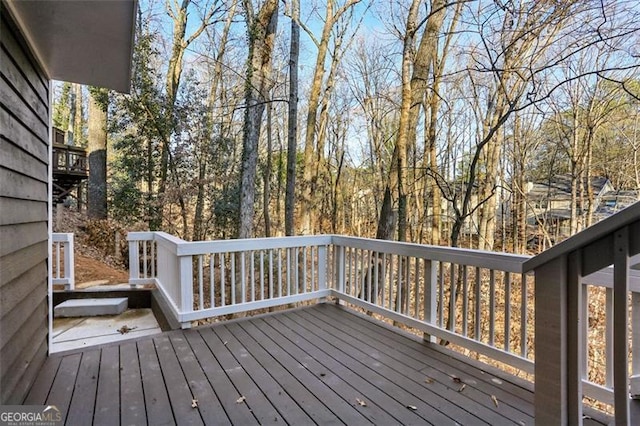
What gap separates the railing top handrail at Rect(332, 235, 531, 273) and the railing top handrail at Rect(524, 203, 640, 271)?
1.06m

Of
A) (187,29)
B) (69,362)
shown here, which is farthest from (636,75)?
(187,29)

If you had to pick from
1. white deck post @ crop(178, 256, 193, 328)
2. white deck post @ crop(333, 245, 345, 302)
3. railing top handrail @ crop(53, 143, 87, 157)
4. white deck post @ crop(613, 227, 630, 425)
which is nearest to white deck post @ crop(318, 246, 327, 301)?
white deck post @ crop(333, 245, 345, 302)

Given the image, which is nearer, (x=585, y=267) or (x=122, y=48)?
(x=585, y=267)

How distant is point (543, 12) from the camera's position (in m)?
3.74

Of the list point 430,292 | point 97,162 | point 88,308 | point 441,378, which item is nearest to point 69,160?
point 97,162

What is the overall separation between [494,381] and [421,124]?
312 inches

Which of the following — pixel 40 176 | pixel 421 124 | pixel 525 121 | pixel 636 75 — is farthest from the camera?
pixel 421 124

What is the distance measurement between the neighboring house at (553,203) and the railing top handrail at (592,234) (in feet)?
23.4

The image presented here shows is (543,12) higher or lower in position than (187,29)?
lower

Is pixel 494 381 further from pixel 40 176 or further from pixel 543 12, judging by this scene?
pixel 543 12

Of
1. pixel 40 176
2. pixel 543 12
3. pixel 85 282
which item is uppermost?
pixel 543 12

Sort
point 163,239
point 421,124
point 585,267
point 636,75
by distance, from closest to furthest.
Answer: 1. point 585,267
2. point 163,239
3. point 636,75
4. point 421,124

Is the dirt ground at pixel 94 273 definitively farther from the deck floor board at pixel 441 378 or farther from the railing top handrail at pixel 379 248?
the deck floor board at pixel 441 378

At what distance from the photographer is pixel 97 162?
9.03 m
